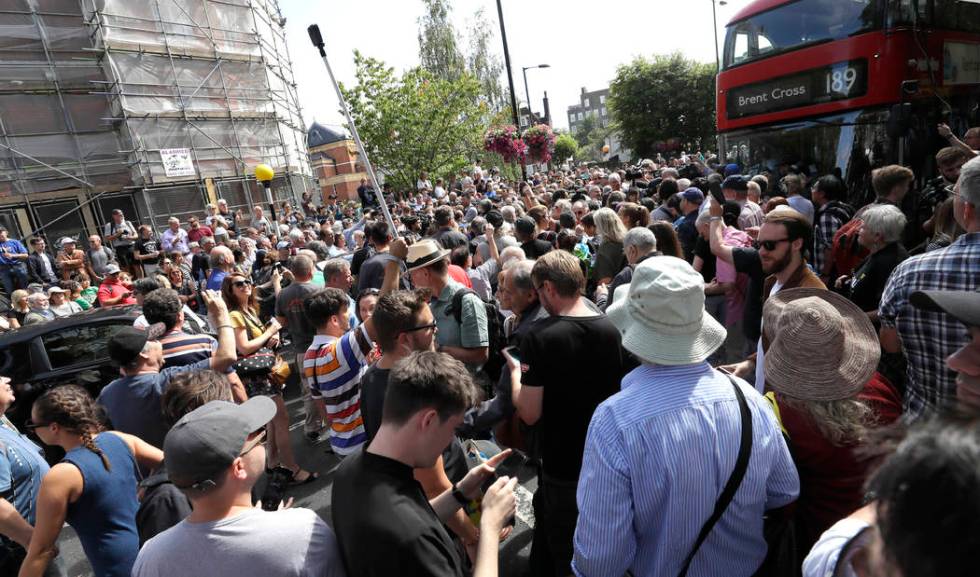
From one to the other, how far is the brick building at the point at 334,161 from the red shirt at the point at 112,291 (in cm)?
4461

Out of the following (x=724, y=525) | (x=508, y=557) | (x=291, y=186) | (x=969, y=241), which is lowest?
(x=508, y=557)

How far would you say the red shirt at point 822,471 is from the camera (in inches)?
62.9

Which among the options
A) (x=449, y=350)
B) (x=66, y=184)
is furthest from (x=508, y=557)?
(x=66, y=184)

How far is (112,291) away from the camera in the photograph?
7602 millimetres

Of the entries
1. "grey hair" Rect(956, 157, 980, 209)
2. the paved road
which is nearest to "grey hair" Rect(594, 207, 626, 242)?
the paved road

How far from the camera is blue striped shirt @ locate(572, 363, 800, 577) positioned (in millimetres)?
1465

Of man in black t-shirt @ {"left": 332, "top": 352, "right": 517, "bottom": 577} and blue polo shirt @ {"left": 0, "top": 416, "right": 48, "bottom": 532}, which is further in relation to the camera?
blue polo shirt @ {"left": 0, "top": 416, "right": 48, "bottom": 532}

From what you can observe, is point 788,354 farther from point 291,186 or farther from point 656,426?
point 291,186

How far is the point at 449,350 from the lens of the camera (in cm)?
359

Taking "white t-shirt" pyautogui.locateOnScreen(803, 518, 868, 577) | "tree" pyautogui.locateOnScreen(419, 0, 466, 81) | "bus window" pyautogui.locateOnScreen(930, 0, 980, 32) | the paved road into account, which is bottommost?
the paved road

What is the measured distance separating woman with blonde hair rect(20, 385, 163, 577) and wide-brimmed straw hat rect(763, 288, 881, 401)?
2.87 metres

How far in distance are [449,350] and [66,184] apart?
1655 cm

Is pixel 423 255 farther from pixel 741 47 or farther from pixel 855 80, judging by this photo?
pixel 741 47

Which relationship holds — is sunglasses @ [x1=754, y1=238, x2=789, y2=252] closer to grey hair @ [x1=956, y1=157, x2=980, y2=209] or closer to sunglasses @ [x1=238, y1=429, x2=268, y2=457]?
grey hair @ [x1=956, y1=157, x2=980, y2=209]
